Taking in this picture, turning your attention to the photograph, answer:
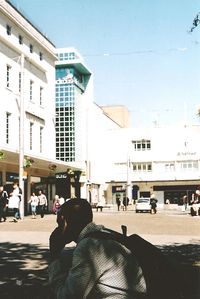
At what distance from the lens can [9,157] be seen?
29.6m

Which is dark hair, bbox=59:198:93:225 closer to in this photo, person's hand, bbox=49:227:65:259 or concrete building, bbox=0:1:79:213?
person's hand, bbox=49:227:65:259

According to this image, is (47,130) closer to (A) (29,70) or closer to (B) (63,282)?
(A) (29,70)

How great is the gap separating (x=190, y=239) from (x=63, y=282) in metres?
11.7

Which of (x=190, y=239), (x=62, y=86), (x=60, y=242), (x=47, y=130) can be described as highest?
(x=62, y=86)

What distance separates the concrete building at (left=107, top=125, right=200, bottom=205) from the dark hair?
206 ft

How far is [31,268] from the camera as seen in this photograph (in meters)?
8.19

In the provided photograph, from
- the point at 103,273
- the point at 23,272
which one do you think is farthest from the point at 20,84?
the point at 103,273

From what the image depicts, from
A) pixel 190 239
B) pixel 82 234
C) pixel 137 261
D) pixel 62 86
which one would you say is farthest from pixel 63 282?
pixel 62 86

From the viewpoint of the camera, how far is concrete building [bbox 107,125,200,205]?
219 ft

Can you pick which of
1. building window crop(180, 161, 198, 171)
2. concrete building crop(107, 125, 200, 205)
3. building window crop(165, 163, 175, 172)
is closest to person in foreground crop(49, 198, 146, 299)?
concrete building crop(107, 125, 200, 205)

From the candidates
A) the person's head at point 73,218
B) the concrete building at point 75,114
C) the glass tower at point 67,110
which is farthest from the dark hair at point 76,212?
the glass tower at point 67,110

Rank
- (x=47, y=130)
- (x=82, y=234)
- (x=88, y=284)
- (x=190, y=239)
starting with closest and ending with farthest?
(x=88, y=284)
(x=82, y=234)
(x=190, y=239)
(x=47, y=130)

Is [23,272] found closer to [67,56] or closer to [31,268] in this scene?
[31,268]

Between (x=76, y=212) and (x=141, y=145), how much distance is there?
68112mm
